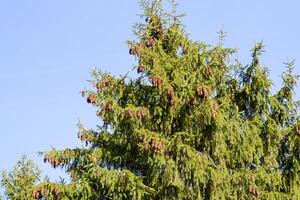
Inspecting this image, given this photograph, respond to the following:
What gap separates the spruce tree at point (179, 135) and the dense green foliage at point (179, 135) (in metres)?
0.03

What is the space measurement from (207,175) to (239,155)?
1990mm

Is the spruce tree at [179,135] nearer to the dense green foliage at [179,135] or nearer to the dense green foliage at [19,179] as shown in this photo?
the dense green foliage at [179,135]

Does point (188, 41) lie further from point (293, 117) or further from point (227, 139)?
point (293, 117)

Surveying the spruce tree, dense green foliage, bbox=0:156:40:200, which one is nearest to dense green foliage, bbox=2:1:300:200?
the spruce tree

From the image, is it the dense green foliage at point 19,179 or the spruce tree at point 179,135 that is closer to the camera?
the spruce tree at point 179,135

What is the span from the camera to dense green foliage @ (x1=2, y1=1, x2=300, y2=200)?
46.1 ft

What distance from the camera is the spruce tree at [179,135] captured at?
553 inches

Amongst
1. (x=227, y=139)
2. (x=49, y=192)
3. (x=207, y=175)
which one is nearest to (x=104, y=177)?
(x=49, y=192)

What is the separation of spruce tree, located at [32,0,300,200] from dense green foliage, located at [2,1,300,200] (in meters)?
0.03

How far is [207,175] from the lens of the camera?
14117mm

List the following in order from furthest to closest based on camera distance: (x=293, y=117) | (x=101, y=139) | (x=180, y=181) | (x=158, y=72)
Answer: (x=293, y=117)
(x=101, y=139)
(x=158, y=72)
(x=180, y=181)

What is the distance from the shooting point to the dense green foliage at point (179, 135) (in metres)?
14.0

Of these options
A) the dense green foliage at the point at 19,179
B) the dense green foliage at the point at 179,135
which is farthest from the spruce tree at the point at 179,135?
the dense green foliage at the point at 19,179

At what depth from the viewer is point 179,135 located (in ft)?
45.9
